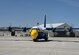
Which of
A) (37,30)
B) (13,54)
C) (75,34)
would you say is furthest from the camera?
(75,34)

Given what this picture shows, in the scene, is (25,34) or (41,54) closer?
(41,54)

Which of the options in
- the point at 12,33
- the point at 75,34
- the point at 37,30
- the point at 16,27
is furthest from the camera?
the point at 16,27

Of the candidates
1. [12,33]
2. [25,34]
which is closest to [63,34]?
[25,34]

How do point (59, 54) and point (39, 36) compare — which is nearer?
point (59, 54)

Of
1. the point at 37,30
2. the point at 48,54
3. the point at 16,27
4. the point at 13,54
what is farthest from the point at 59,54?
the point at 16,27

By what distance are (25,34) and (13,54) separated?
57461mm

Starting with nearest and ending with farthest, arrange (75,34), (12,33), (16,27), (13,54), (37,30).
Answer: (13,54)
(37,30)
(75,34)
(12,33)
(16,27)

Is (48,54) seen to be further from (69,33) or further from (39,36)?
(69,33)

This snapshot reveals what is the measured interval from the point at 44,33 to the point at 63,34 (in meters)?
28.1

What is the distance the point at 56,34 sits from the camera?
7312cm

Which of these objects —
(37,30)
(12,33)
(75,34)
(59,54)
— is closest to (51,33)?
(75,34)

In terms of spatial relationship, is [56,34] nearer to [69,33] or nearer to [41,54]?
[69,33]

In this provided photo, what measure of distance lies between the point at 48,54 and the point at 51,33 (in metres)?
54.8

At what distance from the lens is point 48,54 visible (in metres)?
18.7
